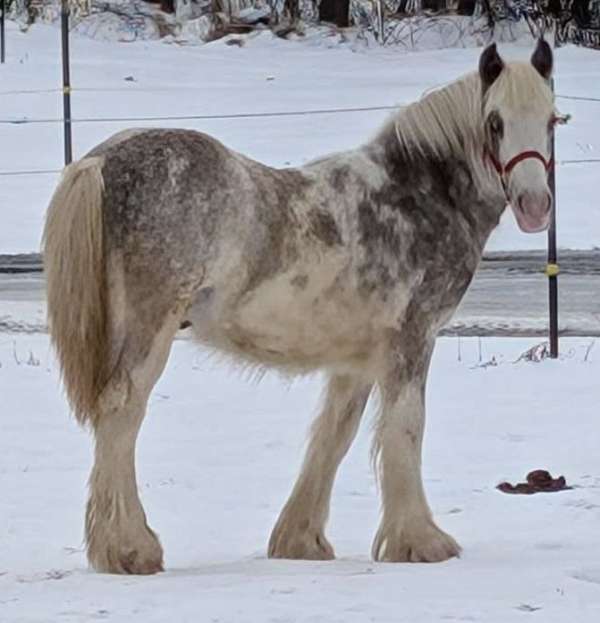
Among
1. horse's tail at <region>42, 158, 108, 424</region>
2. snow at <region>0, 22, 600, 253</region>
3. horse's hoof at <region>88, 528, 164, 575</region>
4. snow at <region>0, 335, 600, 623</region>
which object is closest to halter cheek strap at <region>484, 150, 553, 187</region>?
snow at <region>0, 335, 600, 623</region>

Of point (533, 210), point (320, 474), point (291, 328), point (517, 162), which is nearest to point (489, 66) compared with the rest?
point (517, 162)

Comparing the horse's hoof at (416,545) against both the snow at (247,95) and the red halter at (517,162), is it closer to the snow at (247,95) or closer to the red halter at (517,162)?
the red halter at (517,162)

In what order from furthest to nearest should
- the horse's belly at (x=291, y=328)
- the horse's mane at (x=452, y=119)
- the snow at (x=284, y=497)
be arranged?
the horse's mane at (x=452, y=119) → the horse's belly at (x=291, y=328) → the snow at (x=284, y=497)

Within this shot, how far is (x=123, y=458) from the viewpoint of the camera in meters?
6.02

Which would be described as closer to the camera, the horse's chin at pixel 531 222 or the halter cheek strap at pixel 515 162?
the horse's chin at pixel 531 222

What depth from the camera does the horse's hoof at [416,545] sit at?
627 centimetres

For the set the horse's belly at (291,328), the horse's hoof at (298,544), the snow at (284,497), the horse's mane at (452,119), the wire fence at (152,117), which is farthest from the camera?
the wire fence at (152,117)

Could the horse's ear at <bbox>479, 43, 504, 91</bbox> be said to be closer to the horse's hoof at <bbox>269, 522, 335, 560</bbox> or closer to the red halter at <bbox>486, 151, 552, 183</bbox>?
the red halter at <bbox>486, 151, 552, 183</bbox>

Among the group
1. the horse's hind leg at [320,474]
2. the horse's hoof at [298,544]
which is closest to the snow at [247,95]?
the horse's hind leg at [320,474]

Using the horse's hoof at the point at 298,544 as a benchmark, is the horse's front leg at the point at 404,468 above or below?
above

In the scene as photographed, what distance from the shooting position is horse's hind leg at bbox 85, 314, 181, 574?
6.01 meters

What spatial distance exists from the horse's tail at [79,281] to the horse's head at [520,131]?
53.4 inches

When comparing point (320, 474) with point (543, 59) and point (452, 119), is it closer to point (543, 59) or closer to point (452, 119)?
point (452, 119)

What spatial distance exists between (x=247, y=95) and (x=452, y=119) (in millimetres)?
18329
